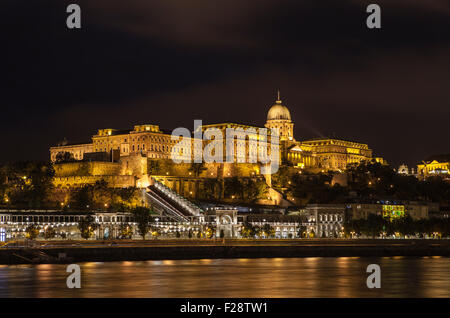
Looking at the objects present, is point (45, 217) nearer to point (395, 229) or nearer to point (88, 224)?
point (88, 224)

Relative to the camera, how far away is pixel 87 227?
89.6 metres

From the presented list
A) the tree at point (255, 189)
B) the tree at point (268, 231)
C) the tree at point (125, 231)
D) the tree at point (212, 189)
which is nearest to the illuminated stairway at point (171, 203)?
the tree at point (268, 231)

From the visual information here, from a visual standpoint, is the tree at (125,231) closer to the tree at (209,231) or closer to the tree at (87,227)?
the tree at (87,227)

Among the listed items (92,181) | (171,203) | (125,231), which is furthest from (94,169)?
(125,231)

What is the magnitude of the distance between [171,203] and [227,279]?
5661 cm

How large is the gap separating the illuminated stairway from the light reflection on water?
34994 millimetres

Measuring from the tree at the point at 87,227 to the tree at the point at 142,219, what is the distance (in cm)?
491

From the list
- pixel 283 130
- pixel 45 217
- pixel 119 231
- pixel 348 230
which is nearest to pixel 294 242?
pixel 348 230

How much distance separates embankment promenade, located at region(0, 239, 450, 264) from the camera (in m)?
66.9

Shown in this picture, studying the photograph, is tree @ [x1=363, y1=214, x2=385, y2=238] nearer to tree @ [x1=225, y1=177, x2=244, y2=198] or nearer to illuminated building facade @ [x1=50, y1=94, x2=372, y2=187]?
tree @ [x1=225, y1=177, x2=244, y2=198]

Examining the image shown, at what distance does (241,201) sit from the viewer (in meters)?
125

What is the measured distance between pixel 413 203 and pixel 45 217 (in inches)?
2234

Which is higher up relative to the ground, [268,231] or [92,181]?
[92,181]

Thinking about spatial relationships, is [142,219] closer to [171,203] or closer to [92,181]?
[171,203]
